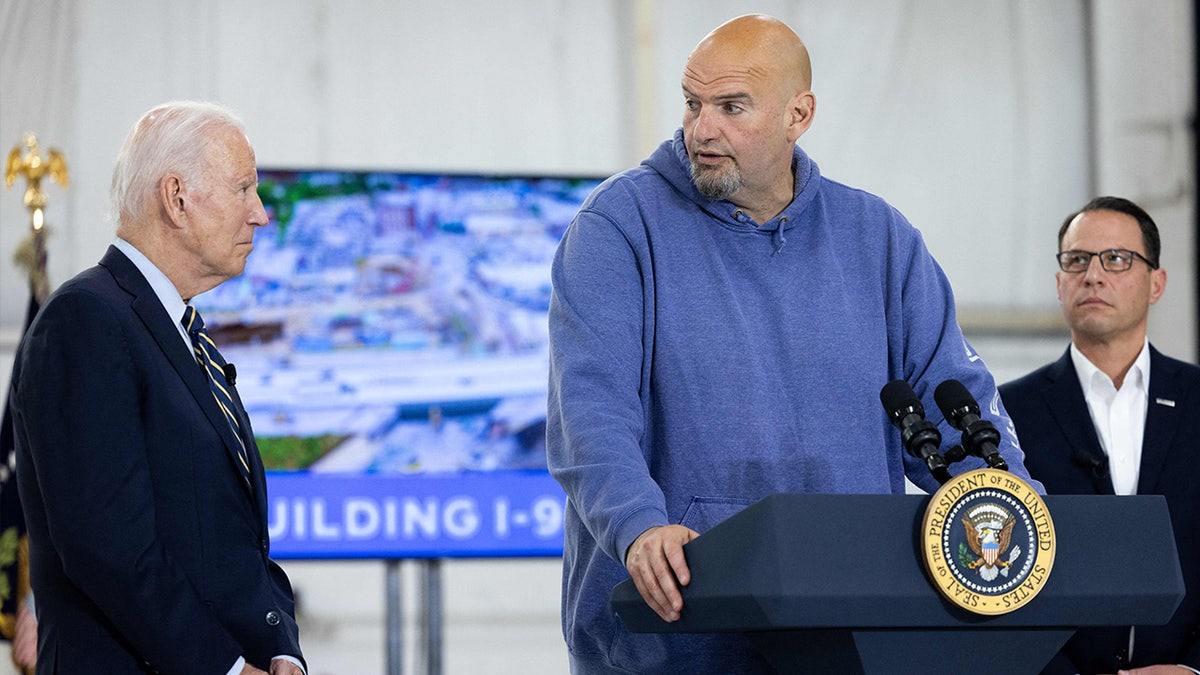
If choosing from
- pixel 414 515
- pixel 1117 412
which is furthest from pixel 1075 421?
pixel 414 515

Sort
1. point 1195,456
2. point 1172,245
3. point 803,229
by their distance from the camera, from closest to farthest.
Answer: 1. point 803,229
2. point 1195,456
3. point 1172,245

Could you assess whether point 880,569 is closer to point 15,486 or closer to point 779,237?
point 779,237

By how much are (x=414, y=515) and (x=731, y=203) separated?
281 cm

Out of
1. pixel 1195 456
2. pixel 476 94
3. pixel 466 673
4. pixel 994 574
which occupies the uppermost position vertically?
pixel 476 94

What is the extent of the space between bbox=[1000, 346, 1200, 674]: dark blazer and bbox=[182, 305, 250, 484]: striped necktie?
5.78ft

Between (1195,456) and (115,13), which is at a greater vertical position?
(115,13)

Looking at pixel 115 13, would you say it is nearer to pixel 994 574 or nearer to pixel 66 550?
pixel 66 550

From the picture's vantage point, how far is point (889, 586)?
1400 millimetres

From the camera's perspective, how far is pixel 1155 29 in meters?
6.61

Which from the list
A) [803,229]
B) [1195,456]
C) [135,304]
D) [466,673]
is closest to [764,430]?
[803,229]

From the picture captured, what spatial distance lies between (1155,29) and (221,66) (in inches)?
169

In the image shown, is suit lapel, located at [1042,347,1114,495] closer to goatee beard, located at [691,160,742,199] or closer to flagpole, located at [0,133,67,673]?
goatee beard, located at [691,160,742,199]

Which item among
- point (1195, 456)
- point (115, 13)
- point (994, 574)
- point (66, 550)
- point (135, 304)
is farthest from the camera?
point (115, 13)

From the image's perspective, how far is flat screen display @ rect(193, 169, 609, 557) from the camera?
4703 mm
